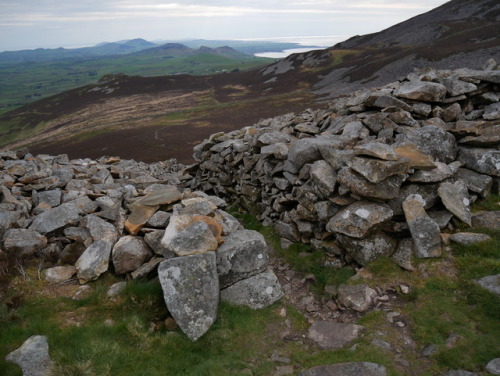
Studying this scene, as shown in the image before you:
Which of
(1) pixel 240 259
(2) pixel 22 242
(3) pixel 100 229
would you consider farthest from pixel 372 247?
(2) pixel 22 242

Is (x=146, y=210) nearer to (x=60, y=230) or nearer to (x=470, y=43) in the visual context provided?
(x=60, y=230)

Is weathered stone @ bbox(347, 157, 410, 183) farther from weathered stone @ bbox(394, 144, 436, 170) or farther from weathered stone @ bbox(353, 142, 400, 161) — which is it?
weathered stone @ bbox(394, 144, 436, 170)

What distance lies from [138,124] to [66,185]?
76.7 meters

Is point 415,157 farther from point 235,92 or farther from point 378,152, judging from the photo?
point 235,92

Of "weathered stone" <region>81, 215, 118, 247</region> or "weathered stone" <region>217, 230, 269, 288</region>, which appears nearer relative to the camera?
"weathered stone" <region>217, 230, 269, 288</region>

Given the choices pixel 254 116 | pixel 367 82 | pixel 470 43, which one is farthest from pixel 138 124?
pixel 470 43

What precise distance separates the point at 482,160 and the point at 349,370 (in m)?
9.57

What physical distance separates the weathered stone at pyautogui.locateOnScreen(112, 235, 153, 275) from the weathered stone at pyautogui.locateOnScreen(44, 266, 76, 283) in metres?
1.42

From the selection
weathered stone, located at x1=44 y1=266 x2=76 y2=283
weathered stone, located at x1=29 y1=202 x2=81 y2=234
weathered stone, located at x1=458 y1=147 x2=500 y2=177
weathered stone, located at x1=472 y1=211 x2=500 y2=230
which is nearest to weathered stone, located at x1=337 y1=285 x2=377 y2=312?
weathered stone, located at x1=472 y1=211 x2=500 y2=230

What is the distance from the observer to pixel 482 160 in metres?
12.4

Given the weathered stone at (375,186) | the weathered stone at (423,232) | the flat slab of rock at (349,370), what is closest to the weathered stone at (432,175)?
the weathered stone at (375,186)

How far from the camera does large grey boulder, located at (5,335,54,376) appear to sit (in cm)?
701

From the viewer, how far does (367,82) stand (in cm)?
9469

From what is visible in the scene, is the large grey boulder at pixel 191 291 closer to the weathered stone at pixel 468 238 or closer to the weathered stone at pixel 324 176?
the weathered stone at pixel 324 176
